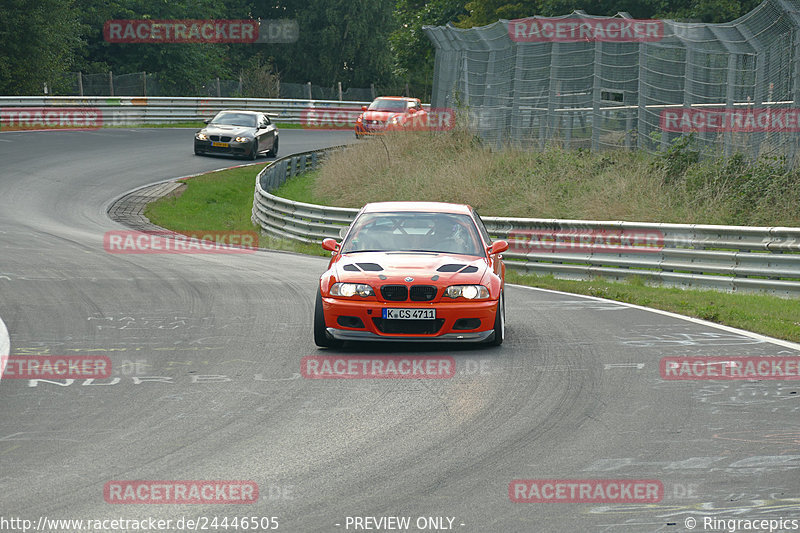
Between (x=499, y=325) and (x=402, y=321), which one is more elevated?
(x=402, y=321)

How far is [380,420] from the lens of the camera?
24.4 feet

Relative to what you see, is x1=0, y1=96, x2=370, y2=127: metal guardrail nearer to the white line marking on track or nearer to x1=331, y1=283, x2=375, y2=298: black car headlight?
the white line marking on track

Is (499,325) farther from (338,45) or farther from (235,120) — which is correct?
(338,45)

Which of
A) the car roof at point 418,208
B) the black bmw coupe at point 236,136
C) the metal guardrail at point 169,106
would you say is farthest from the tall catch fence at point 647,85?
the metal guardrail at point 169,106

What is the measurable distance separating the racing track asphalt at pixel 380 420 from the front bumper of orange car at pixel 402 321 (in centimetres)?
29

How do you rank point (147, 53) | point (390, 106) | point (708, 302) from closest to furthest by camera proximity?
1. point (708, 302)
2. point (390, 106)
3. point (147, 53)

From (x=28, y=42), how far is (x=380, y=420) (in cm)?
4378

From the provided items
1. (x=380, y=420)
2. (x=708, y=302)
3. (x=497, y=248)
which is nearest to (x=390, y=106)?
(x=708, y=302)

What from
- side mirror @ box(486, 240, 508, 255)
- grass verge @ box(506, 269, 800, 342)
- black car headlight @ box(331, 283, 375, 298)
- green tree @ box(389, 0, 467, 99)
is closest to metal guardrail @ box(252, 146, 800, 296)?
grass verge @ box(506, 269, 800, 342)

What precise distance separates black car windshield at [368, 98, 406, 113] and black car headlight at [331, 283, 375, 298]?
105 ft

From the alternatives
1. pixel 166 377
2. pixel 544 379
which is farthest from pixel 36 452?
pixel 544 379

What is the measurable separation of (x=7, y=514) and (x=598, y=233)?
495 inches

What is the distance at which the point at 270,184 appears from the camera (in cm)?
2955

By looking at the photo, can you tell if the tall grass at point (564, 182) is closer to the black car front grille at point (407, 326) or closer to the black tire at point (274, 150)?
the black tire at point (274, 150)
